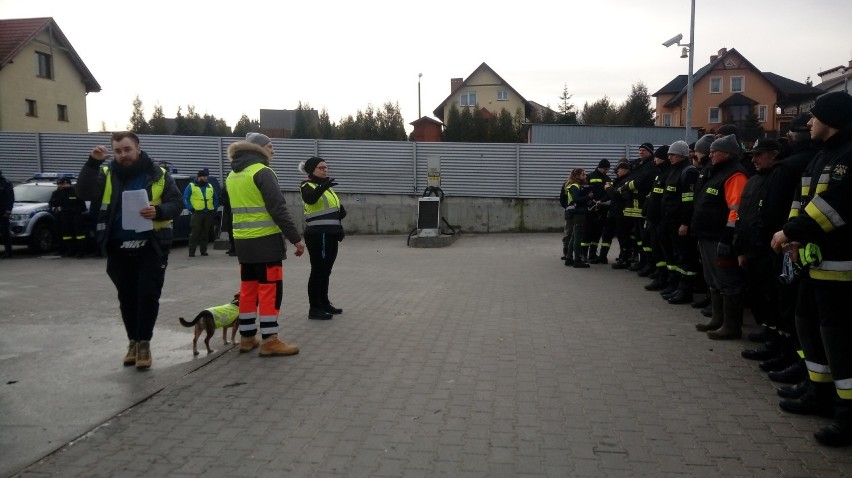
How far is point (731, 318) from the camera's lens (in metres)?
6.95

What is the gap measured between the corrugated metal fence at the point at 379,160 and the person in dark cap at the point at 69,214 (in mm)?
6983

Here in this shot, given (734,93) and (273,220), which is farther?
(734,93)

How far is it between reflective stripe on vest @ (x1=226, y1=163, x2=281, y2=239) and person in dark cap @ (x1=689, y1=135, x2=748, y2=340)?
14.5 feet

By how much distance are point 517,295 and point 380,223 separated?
12536mm

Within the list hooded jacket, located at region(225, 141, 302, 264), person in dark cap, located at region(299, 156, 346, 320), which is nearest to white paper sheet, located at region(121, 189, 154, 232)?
hooded jacket, located at region(225, 141, 302, 264)

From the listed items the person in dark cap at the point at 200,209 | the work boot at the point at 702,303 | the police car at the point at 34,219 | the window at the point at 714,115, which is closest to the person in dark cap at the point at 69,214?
the police car at the point at 34,219

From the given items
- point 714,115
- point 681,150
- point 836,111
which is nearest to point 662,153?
point 681,150

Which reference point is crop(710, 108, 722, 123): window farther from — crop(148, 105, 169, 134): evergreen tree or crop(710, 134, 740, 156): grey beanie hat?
crop(710, 134, 740, 156): grey beanie hat

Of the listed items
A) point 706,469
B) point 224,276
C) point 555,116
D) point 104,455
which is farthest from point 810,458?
point 555,116

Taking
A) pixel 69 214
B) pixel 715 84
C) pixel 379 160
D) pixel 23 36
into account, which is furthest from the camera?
pixel 715 84

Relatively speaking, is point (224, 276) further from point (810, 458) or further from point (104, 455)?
point (810, 458)

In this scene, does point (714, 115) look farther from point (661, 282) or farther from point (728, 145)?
point (728, 145)

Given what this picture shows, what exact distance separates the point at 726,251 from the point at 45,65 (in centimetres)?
4046

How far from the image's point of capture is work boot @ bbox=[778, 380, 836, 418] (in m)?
4.59
